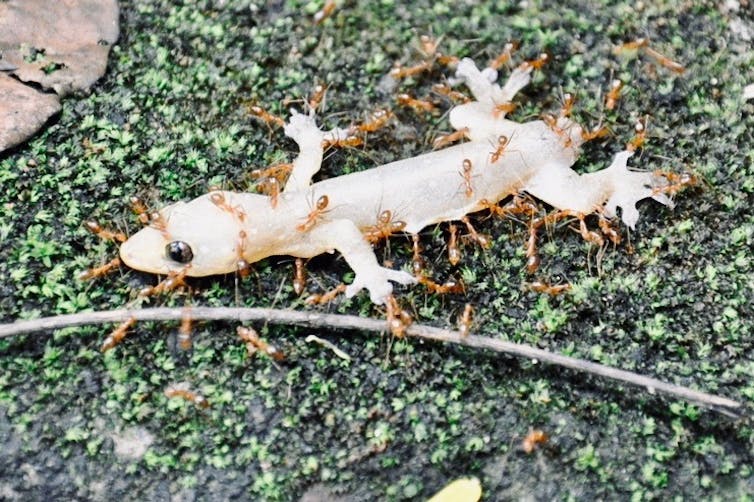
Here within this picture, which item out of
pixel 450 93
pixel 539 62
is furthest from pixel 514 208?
pixel 539 62

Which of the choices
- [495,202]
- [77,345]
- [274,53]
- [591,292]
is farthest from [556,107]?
[77,345]

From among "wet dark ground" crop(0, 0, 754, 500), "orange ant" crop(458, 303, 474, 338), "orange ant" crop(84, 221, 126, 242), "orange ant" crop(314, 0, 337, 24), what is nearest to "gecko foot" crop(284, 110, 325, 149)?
"wet dark ground" crop(0, 0, 754, 500)

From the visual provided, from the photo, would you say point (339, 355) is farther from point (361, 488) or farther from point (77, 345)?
point (77, 345)

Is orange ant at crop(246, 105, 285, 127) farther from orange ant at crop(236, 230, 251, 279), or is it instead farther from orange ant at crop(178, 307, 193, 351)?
orange ant at crop(178, 307, 193, 351)

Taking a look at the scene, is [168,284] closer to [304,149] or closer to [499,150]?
[304,149]

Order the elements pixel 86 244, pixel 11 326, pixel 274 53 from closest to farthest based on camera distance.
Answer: pixel 11 326, pixel 86 244, pixel 274 53

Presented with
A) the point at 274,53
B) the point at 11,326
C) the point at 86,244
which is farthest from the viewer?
the point at 274,53
